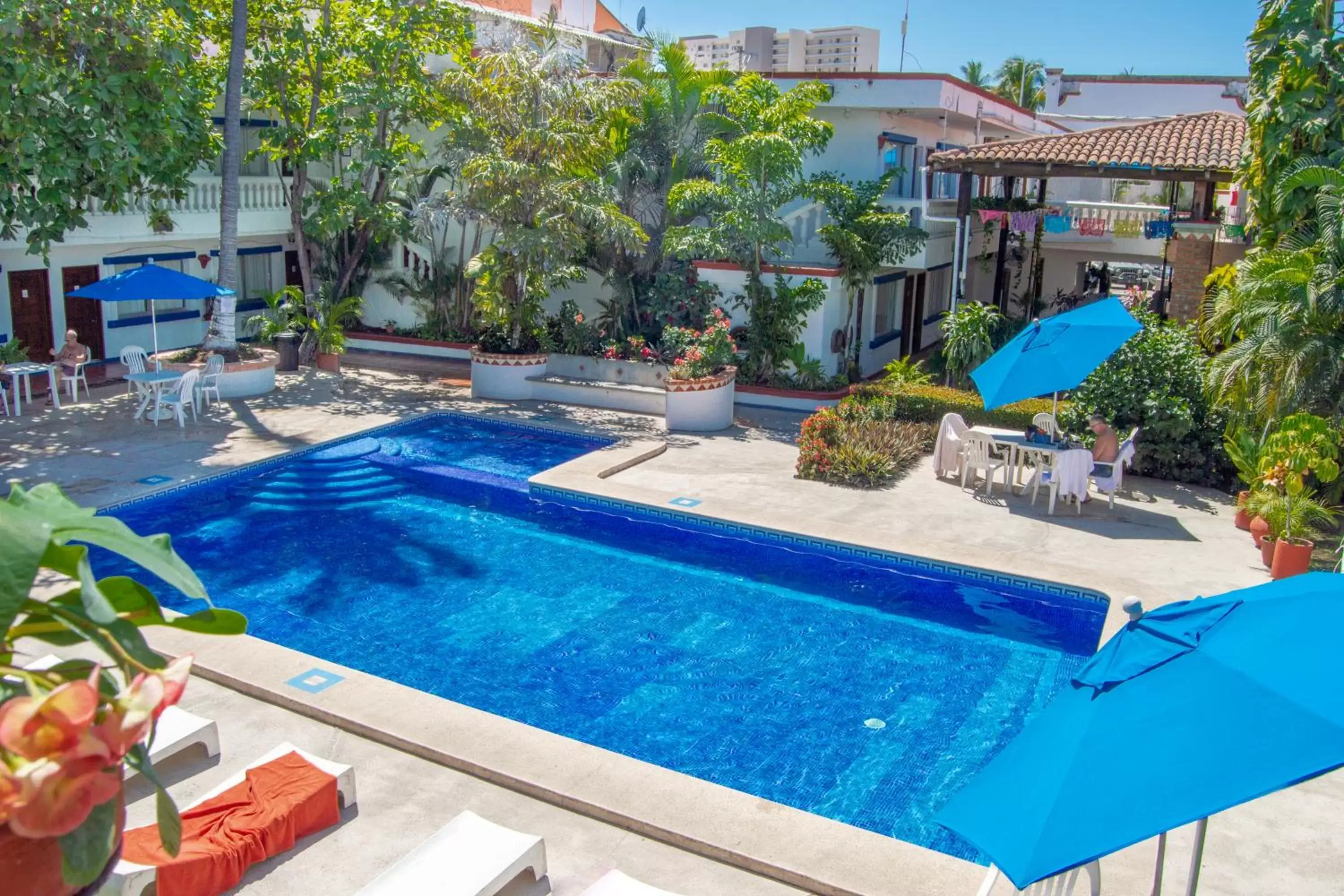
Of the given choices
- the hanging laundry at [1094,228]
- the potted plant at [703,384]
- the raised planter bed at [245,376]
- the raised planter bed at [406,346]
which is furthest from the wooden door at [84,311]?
the hanging laundry at [1094,228]

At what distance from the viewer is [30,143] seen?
1595cm

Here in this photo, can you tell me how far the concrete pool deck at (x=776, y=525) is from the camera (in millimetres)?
6773

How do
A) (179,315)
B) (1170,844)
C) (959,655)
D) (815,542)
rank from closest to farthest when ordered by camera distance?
(1170,844)
(959,655)
(815,542)
(179,315)

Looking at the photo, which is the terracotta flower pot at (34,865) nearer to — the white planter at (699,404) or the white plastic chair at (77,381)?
the white planter at (699,404)

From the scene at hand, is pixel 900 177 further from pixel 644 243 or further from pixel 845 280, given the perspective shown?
pixel 644 243

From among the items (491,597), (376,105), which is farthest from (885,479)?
(376,105)

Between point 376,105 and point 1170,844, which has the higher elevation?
point 376,105

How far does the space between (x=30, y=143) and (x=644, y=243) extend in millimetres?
9878

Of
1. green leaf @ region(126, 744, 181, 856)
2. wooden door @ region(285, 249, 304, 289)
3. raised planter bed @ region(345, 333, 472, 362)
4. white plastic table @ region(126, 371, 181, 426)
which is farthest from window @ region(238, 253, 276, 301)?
green leaf @ region(126, 744, 181, 856)

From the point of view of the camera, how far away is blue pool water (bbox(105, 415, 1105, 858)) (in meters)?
9.15

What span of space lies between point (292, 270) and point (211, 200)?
4.48 meters

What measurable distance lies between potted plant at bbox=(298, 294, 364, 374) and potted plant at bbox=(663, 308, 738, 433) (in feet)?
24.9

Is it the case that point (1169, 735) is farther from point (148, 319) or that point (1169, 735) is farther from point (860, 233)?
point (148, 319)

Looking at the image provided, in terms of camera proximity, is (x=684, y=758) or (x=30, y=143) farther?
(x=30, y=143)
